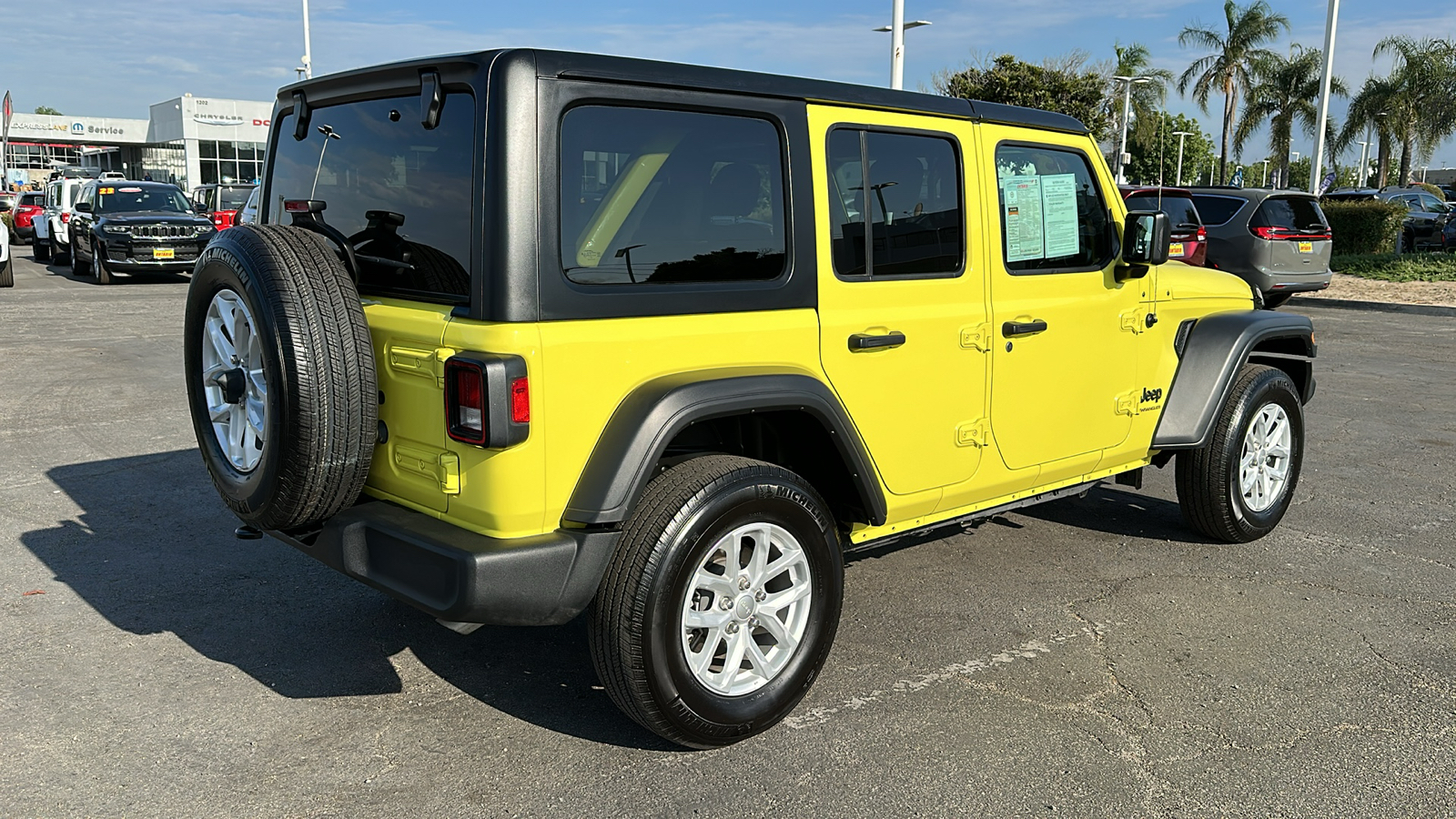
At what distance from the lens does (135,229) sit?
60.1 ft

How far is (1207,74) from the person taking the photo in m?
45.1

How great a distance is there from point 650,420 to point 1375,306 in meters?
16.8

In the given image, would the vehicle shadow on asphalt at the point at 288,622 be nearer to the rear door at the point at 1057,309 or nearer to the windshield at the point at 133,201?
the rear door at the point at 1057,309

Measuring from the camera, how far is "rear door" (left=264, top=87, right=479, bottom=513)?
122 inches

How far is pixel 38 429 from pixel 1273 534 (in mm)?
7488

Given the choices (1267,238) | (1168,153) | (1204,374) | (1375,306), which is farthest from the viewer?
(1168,153)

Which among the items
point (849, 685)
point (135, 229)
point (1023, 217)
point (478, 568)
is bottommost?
point (849, 685)

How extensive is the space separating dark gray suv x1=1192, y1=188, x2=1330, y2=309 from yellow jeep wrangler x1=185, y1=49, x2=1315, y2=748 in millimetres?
11729

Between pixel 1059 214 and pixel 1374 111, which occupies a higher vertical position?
pixel 1374 111

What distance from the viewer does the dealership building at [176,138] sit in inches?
1940

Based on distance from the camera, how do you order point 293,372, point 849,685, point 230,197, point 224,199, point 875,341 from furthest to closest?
1. point 230,197
2. point 224,199
3. point 849,685
4. point 875,341
5. point 293,372

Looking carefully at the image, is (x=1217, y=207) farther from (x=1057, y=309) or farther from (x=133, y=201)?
(x=133, y=201)

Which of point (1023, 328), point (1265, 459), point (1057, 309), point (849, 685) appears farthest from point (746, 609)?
point (1265, 459)

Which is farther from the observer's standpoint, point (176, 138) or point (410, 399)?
point (176, 138)
